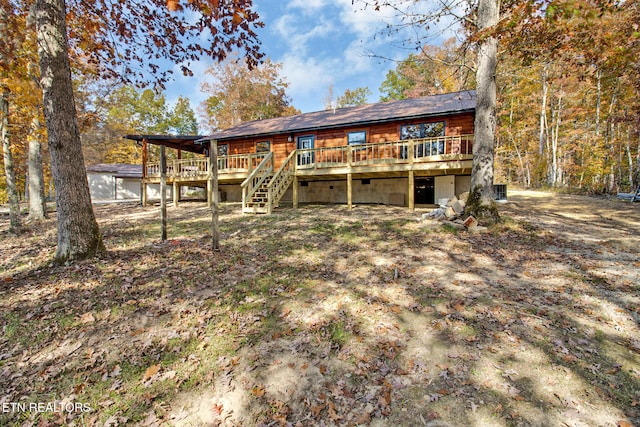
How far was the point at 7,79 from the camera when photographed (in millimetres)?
7301

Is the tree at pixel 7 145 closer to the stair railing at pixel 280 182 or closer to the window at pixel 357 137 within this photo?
the stair railing at pixel 280 182

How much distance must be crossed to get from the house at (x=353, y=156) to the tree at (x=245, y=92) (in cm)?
1475

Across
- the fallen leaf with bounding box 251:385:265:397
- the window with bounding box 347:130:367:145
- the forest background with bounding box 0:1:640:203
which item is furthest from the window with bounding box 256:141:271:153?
the fallen leaf with bounding box 251:385:265:397

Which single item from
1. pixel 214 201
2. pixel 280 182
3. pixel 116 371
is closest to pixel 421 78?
pixel 280 182

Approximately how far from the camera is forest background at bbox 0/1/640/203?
729 centimetres

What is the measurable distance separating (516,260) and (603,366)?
303 cm

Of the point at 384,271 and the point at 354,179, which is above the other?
the point at 354,179

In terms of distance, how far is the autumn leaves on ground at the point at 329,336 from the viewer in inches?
102

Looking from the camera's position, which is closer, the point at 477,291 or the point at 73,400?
the point at 73,400

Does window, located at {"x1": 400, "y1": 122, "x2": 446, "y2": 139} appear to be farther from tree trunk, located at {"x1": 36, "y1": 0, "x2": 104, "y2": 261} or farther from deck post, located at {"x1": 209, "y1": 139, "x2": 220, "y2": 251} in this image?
tree trunk, located at {"x1": 36, "y1": 0, "x2": 104, "y2": 261}

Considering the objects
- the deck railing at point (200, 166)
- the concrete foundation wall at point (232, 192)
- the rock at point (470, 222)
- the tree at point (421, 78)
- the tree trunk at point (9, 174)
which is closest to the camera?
the rock at point (470, 222)

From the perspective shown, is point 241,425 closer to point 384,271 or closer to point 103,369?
point 103,369

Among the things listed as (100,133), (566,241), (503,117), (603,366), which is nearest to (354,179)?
(566,241)

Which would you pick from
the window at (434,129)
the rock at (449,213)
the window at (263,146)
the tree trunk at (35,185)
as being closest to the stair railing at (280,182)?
the window at (263,146)
